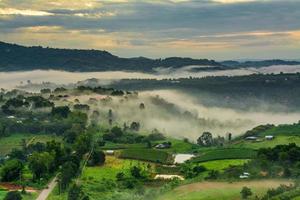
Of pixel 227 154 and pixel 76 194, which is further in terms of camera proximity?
pixel 227 154

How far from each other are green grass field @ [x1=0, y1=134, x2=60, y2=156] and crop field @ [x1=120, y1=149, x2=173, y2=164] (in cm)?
1835

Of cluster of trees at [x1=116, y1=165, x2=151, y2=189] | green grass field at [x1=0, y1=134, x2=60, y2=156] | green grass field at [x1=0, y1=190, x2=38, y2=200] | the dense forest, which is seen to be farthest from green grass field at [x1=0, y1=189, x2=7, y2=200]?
the dense forest

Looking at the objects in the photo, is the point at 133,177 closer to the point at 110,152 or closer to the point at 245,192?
the point at 110,152

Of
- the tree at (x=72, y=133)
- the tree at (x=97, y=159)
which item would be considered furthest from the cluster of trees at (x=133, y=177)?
the tree at (x=72, y=133)

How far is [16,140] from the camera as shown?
303 ft

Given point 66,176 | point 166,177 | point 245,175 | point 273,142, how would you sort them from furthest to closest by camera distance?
1. point 273,142
2. point 166,177
3. point 66,176
4. point 245,175

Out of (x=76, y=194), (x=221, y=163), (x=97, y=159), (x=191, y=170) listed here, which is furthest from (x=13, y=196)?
(x=221, y=163)

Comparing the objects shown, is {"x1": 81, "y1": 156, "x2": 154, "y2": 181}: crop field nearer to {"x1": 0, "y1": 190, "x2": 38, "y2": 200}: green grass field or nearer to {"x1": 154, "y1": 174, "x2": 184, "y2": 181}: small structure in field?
{"x1": 154, "y1": 174, "x2": 184, "y2": 181}: small structure in field

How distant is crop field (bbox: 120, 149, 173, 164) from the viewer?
245ft

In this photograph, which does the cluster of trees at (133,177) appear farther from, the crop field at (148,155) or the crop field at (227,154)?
the crop field at (227,154)

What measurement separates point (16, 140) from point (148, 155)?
1064 inches

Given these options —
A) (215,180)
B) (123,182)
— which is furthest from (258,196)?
(123,182)

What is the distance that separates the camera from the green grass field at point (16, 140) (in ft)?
283

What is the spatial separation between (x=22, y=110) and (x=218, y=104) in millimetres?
69482
